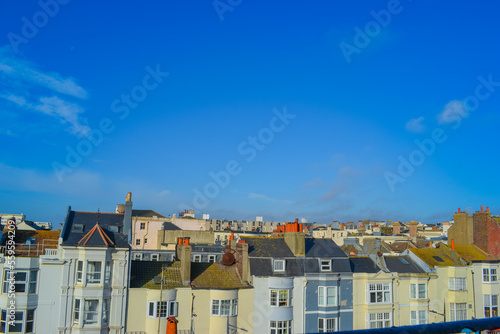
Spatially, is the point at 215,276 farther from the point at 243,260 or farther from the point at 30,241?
the point at 30,241

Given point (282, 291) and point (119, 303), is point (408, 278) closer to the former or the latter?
point (282, 291)

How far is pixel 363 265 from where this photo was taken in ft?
152

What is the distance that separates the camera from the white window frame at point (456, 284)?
160 ft

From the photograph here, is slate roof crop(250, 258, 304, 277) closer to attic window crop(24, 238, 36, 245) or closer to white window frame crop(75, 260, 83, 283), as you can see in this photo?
white window frame crop(75, 260, 83, 283)

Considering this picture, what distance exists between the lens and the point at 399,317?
45250 mm

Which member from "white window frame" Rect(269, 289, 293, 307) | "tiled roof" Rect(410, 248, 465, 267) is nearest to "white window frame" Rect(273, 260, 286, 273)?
"white window frame" Rect(269, 289, 293, 307)

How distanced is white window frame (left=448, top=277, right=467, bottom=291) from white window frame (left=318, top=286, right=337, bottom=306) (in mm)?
15557

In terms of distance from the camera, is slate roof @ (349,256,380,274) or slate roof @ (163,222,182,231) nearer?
slate roof @ (349,256,380,274)

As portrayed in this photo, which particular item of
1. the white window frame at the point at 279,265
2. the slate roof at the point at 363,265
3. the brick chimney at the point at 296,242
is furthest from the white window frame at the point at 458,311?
the white window frame at the point at 279,265

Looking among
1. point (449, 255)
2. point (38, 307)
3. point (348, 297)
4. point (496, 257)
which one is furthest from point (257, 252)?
point (496, 257)

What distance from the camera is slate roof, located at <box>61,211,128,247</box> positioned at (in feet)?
118

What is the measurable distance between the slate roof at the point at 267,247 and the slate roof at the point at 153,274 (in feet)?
24.3

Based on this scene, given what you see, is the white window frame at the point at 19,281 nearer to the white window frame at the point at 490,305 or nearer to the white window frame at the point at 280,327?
the white window frame at the point at 280,327

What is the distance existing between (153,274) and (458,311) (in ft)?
112
